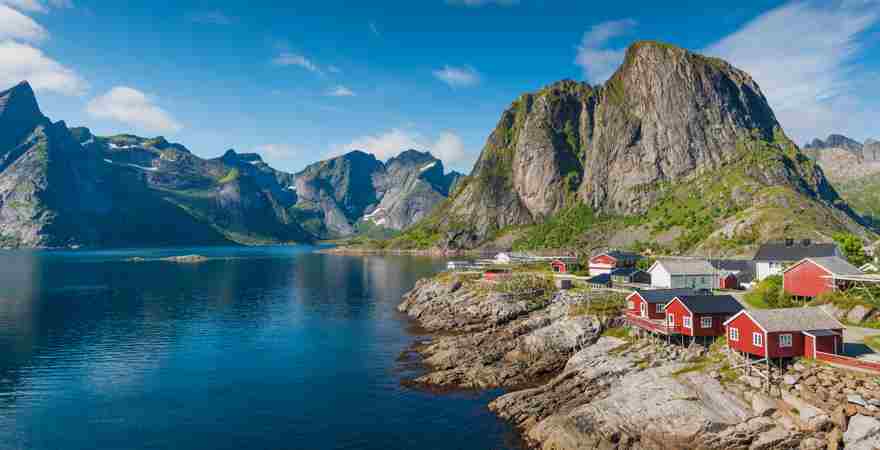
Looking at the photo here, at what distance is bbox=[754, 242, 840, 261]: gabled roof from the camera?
93.0 meters

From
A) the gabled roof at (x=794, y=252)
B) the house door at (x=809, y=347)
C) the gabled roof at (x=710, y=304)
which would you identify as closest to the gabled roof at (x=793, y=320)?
the house door at (x=809, y=347)

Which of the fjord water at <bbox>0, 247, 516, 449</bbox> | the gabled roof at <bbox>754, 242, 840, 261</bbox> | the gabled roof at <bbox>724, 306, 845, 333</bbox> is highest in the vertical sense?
the gabled roof at <bbox>754, 242, 840, 261</bbox>

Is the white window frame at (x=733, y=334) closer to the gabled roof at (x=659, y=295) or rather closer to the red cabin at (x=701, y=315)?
the red cabin at (x=701, y=315)

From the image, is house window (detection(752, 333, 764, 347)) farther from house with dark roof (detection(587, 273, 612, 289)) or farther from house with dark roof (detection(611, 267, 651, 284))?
house with dark roof (detection(611, 267, 651, 284))

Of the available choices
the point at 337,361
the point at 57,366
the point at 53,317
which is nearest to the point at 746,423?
the point at 337,361

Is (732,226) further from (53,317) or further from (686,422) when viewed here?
(53,317)

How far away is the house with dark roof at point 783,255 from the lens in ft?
306

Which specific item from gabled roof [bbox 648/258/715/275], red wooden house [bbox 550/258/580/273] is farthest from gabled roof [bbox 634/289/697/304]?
red wooden house [bbox 550/258/580/273]

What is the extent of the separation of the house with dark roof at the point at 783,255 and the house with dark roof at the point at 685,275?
1092 cm

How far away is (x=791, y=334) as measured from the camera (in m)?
47.2

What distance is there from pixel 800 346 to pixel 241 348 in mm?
67478

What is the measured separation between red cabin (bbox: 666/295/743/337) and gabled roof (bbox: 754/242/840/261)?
45831mm

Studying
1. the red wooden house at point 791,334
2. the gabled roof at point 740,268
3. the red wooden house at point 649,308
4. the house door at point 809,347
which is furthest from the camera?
the gabled roof at point 740,268

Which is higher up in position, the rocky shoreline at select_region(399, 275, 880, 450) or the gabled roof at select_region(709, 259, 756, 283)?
the gabled roof at select_region(709, 259, 756, 283)
